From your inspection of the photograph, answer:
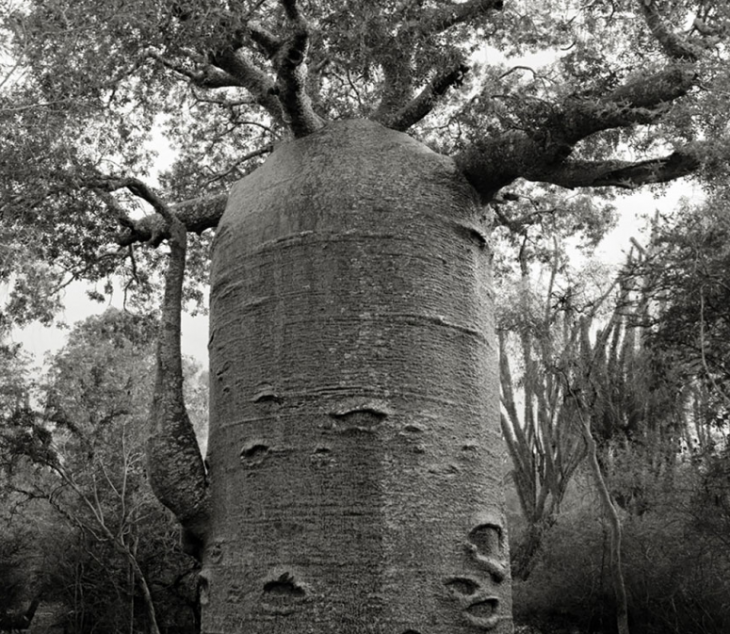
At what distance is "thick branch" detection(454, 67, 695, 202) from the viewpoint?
3315mm

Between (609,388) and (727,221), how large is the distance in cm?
836

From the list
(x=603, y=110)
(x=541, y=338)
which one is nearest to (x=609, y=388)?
(x=541, y=338)

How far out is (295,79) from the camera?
3.53 m

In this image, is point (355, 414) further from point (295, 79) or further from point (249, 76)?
point (249, 76)

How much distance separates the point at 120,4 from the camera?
3.61 m

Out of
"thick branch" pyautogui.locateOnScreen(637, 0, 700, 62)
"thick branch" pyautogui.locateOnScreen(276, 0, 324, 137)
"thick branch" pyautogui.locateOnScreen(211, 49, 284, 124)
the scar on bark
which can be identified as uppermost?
"thick branch" pyautogui.locateOnScreen(637, 0, 700, 62)

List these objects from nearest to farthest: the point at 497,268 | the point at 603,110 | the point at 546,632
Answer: the point at 603,110
the point at 497,268
the point at 546,632

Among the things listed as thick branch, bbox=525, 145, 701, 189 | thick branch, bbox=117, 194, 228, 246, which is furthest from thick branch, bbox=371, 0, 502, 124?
thick branch, bbox=117, 194, 228, 246

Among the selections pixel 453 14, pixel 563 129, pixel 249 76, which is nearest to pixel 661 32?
pixel 453 14

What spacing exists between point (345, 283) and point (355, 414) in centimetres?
53

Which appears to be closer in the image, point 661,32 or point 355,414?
point 355,414

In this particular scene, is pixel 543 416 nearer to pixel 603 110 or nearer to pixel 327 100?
pixel 327 100

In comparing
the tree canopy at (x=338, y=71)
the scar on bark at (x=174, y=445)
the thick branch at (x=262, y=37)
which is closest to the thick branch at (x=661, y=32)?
the tree canopy at (x=338, y=71)

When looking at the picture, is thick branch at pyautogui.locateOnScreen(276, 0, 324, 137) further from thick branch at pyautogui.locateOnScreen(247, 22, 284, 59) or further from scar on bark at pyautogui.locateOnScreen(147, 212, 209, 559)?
scar on bark at pyautogui.locateOnScreen(147, 212, 209, 559)
